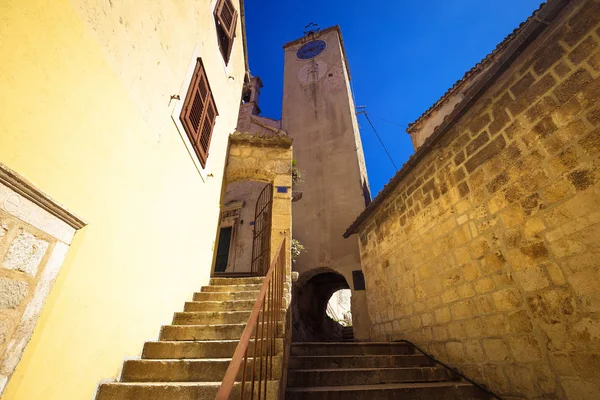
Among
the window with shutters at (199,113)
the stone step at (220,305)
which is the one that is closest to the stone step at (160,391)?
the stone step at (220,305)

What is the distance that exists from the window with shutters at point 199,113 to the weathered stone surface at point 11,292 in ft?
9.32

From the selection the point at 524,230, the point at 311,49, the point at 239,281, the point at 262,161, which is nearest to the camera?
the point at 524,230

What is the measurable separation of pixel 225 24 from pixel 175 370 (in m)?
6.42

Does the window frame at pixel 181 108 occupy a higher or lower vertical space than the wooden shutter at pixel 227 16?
lower

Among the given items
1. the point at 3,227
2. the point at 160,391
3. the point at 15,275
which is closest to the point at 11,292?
the point at 15,275

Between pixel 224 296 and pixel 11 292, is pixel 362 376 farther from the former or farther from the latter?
pixel 11 292

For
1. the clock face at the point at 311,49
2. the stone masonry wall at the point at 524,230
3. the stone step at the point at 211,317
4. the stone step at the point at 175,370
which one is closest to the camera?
the stone masonry wall at the point at 524,230

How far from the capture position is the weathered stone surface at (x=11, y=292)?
4.80 ft

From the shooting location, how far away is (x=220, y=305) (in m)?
3.80

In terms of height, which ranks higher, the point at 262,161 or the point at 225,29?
the point at 225,29

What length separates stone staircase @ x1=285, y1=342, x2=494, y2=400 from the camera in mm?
2840

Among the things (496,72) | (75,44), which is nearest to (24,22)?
(75,44)

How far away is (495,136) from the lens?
3.22 m

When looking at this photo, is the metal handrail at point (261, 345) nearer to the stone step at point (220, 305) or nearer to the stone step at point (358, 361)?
the stone step at point (220, 305)
